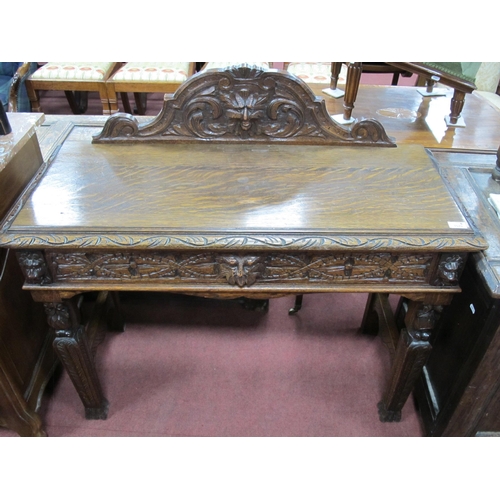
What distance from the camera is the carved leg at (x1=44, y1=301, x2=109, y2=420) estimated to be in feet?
4.14

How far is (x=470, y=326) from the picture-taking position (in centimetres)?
121

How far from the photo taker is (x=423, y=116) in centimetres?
203

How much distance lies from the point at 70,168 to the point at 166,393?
936mm

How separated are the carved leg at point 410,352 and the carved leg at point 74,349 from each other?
1.01 metres

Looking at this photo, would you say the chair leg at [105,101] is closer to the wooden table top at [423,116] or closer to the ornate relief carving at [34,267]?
the wooden table top at [423,116]

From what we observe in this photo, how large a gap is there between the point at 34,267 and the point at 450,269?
1088 millimetres

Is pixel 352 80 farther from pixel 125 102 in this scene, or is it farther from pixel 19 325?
pixel 125 102

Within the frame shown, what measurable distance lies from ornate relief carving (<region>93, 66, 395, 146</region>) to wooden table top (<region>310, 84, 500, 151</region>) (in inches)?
17.1

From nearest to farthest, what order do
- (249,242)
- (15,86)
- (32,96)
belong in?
(249,242)
(15,86)
(32,96)

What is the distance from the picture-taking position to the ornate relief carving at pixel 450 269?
1.11 meters

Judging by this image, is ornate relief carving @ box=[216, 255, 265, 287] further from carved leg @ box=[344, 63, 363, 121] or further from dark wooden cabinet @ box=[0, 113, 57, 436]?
carved leg @ box=[344, 63, 363, 121]

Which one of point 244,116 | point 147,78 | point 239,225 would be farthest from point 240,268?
point 147,78

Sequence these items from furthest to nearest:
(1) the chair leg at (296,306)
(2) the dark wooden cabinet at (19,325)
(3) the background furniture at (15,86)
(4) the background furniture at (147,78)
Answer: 1. (4) the background furniture at (147,78)
2. (3) the background furniture at (15,86)
3. (1) the chair leg at (296,306)
4. (2) the dark wooden cabinet at (19,325)

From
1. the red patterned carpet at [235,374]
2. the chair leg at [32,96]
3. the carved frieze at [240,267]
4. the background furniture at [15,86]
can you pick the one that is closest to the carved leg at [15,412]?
the red patterned carpet at [235,374]
